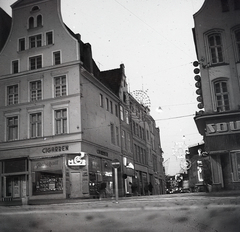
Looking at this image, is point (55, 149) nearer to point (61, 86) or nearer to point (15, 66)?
point (61, 86)

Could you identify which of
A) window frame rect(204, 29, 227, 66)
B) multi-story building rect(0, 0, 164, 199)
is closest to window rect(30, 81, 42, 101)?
multi-story building rect(0, 0, 164, 199)

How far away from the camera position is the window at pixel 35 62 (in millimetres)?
6395

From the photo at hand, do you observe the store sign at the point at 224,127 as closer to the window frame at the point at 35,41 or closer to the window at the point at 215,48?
the window at the point at 215,48

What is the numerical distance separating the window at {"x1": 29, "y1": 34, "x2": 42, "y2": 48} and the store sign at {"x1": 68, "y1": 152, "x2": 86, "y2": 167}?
2389 millimetres

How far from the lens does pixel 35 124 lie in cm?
619

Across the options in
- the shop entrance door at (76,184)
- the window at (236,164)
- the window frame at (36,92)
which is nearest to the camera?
the window at (236,164)

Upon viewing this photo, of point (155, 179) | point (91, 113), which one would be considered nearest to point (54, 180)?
point (91, 113)

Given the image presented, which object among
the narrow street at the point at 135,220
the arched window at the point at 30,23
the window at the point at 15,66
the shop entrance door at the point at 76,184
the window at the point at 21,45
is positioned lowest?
the narrow street at the point at 135,220

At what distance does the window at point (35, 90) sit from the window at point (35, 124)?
34 centimetres

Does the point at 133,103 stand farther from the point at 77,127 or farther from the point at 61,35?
the point at 61,35

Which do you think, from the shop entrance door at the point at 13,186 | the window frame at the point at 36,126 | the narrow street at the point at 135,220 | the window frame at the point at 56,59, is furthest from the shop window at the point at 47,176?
the narrow street at the point at 135,220

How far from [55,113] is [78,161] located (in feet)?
3.40

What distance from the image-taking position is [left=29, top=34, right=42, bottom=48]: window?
634 cm

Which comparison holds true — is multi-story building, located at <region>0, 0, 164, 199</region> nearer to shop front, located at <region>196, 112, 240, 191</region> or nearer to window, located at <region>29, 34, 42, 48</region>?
window, located at <region>29, 34, 42, 48</region>
